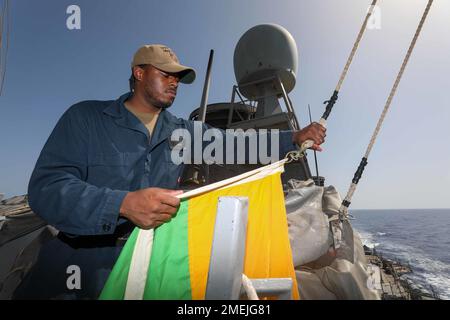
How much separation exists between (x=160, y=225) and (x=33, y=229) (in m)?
4.06

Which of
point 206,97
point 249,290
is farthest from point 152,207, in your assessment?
point 206,97

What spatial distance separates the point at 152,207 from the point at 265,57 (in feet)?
51.0

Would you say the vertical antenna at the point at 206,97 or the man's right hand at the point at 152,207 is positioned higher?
the vertical antenna at the point at 206,97

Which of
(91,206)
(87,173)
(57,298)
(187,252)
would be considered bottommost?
(57,298)

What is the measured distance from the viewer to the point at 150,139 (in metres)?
2.60

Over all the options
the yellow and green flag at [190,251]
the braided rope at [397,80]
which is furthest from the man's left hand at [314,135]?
the yellow and green flag at [190,251]

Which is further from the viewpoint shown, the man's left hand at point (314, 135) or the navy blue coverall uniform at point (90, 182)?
the man's left hand at point (314, 135)

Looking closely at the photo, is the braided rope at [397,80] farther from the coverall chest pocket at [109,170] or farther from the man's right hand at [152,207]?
the coverall chest pocket at [109,170]

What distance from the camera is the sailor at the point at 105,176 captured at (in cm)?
165

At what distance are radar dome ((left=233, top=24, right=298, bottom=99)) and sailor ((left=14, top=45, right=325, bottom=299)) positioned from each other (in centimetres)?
1333

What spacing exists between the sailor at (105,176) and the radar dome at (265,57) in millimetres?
13328
